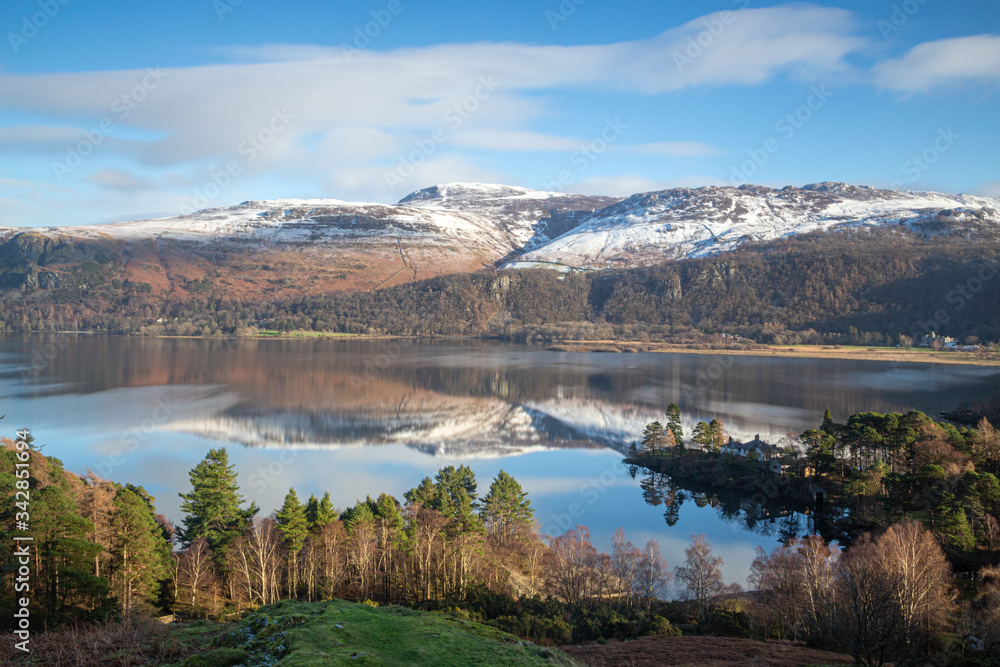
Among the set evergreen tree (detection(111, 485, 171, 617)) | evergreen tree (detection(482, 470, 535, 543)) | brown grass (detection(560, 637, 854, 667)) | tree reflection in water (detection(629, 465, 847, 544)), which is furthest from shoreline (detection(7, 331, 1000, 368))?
evergreen tree (detection(111, 485, 171, 617))

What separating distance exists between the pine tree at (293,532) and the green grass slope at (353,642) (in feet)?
23.0

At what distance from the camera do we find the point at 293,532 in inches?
700

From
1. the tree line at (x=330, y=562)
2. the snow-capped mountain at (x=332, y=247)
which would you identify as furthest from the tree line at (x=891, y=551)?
the snow-capped mountain at (x=332, y=247)

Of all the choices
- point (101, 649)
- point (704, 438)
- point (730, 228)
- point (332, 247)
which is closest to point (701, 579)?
point (101, 649)

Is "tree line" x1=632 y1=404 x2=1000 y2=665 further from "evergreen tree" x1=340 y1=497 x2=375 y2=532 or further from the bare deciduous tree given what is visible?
"evergreen tree" x1=340 y1=497 x2=375 y2=532

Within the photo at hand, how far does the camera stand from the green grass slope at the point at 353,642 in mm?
8156

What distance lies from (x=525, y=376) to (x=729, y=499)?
125 ft

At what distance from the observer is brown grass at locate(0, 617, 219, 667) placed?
26.4 feet

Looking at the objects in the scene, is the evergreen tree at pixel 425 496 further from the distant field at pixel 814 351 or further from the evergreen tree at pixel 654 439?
the distant field at pixel 814 351

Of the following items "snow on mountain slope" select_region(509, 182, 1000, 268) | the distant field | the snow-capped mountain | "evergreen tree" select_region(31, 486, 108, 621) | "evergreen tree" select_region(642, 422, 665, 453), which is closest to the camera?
"evergreen tree" select_region(31, 486, 108, 621)

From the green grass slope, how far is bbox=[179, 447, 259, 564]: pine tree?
833 cm

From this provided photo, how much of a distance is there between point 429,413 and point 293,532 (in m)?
29.4

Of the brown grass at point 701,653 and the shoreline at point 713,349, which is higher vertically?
the shoreline at point 713,349

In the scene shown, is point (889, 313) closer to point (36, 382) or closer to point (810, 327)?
point (810, 327)
